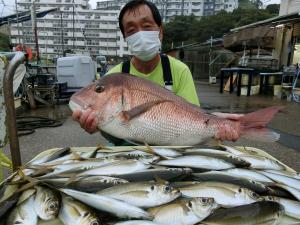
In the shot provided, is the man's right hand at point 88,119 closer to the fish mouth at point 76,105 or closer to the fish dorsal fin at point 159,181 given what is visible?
the fish mouth at point 76,105

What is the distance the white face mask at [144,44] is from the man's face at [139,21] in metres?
0.05

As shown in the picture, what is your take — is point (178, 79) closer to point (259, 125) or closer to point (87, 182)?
point (259, 125)

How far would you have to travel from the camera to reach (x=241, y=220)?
138cm

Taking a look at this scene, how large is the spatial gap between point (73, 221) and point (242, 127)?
124 cm

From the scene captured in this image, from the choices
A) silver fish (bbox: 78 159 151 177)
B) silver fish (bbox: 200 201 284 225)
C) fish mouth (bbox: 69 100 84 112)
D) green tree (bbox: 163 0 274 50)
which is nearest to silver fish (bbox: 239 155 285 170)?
silver fish (bbox: 200 201 284 225)

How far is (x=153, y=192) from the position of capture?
1481 millimetres

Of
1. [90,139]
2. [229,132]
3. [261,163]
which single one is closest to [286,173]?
[261,163]

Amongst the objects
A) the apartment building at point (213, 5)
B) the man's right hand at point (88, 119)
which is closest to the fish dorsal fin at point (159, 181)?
the man's right hand at point (88, 119)

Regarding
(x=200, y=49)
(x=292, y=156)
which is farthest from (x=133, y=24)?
(x=200, y=49)

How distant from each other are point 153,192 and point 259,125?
921 mm

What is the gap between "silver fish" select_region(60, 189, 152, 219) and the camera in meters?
1.39

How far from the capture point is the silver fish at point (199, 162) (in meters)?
1.82

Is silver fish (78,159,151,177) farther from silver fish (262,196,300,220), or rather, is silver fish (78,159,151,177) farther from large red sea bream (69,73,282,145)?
silver fish (262,196,300,220)

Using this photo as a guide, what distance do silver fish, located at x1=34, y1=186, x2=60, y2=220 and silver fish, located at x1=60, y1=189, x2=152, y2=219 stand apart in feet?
0.32
